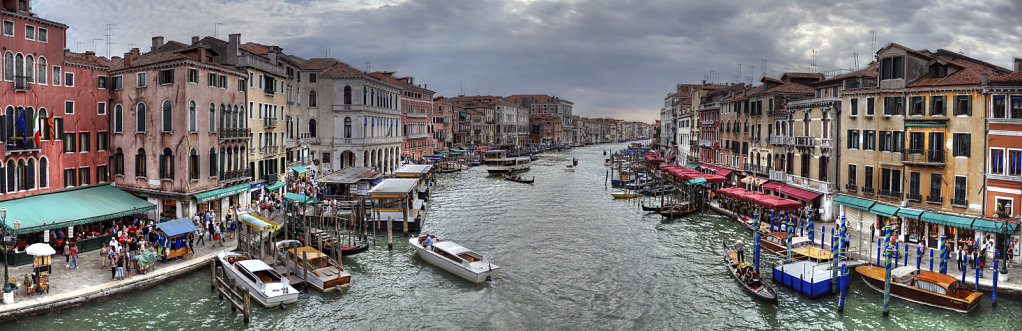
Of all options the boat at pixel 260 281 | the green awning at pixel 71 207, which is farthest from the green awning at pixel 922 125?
the green awning at pixel 71 207

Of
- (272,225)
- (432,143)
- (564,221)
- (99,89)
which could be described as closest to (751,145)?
(564,221)

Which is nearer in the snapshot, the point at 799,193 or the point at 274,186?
the point at 799,193

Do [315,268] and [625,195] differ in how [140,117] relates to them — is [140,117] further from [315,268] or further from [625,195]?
[625,195]

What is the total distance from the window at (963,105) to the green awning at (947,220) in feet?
15.1

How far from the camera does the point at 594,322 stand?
22.5 m

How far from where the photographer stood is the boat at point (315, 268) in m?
25.3

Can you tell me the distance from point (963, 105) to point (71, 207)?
39.2m

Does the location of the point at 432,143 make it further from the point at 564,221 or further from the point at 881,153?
the point at 881,153

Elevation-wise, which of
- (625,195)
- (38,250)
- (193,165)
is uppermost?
(193,165)

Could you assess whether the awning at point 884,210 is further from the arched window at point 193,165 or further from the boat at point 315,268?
the arched window at point 193,165

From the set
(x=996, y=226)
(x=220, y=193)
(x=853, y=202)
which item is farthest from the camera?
(x=853, y=202)

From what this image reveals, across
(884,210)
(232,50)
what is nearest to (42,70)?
(232,50)

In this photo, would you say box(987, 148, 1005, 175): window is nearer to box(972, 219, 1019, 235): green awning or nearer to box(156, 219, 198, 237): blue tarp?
Result: box(972, 219, 1019, 235): green awning

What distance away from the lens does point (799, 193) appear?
129ft
